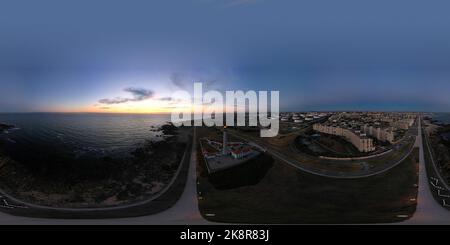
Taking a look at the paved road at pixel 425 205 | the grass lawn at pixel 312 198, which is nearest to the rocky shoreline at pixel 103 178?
the grass lawn at pixel 312 198

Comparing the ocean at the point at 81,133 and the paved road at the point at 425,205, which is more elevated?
the ocean at the point at 81,133

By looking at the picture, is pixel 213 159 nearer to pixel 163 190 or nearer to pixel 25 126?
pixel 163 190

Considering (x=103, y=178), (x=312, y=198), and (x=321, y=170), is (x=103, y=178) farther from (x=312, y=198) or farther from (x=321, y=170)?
(x=321, y=170)

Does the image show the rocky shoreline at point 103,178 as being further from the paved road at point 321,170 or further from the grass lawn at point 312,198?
the paved road at point 321,170

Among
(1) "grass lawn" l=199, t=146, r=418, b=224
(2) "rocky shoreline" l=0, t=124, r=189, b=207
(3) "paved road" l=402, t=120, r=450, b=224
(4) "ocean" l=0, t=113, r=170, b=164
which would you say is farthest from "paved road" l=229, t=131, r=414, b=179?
(4) "ocean" l=0, t=113, r=170, b=164

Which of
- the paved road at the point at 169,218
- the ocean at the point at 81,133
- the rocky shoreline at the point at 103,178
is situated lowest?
the paved road at the point at 169,218

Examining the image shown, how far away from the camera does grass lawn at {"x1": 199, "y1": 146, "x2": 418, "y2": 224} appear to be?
3955mm

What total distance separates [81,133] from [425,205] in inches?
234

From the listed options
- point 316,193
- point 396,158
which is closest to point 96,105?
point 316,193

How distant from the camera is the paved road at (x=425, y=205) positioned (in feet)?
12.2

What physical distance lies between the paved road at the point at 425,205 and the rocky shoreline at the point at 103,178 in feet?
12.9

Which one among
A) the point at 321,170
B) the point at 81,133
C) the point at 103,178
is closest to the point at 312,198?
the point at 321,170

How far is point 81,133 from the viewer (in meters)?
4.61

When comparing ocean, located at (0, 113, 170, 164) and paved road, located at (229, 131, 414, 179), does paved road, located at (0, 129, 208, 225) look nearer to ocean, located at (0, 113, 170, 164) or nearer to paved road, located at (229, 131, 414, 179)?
ocean, located at (0, 113, 170, 164)
